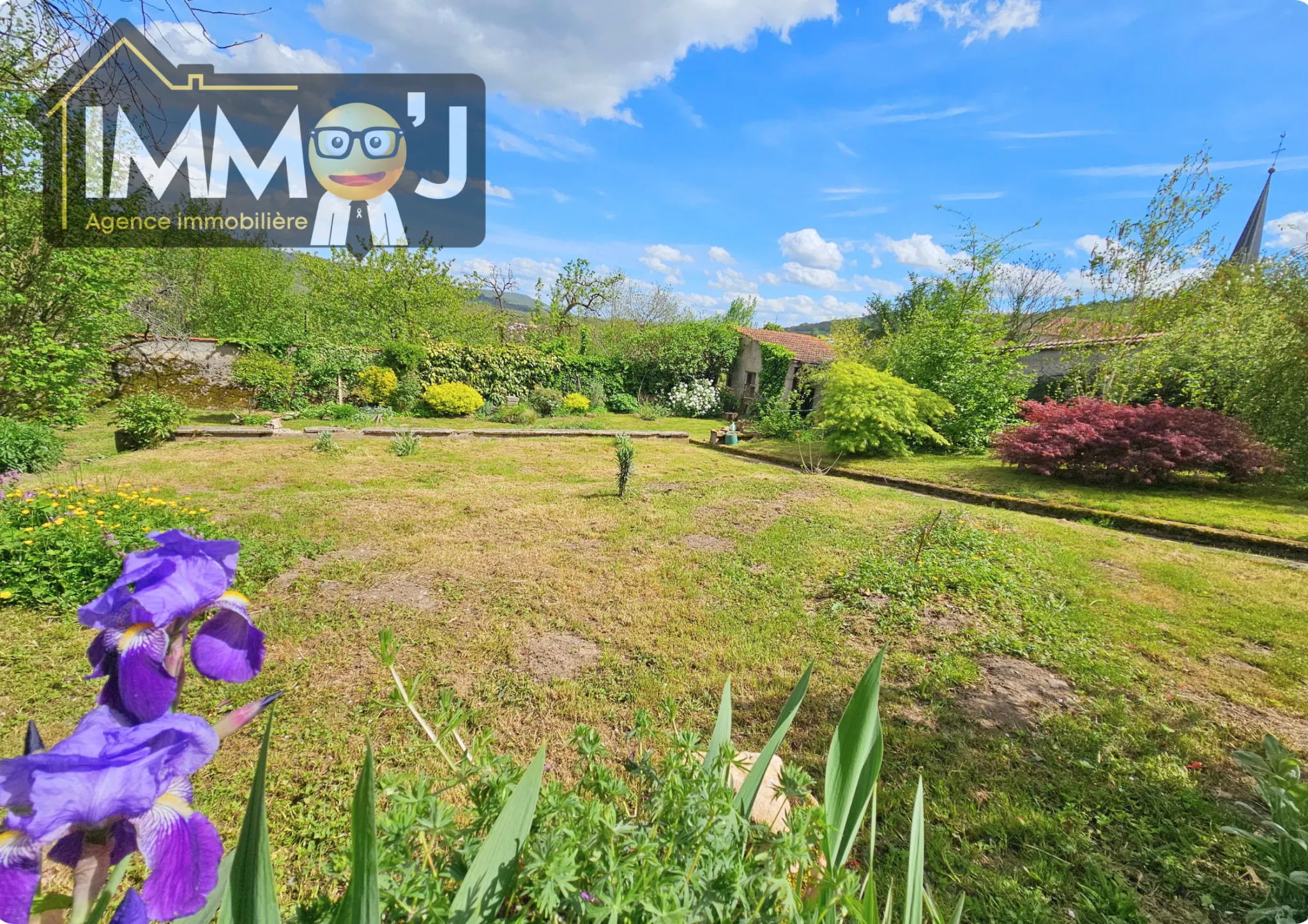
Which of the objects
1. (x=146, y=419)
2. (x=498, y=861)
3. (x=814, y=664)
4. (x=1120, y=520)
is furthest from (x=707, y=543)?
(x=146, y=419)

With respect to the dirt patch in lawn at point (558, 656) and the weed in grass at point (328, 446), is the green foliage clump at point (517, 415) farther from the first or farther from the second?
the dirt patch in lawn at point (558, 656)

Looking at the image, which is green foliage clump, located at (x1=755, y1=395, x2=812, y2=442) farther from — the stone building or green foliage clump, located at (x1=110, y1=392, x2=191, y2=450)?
green foliage clump, located at (x1=110, y1=392, x2=191, y2=450)

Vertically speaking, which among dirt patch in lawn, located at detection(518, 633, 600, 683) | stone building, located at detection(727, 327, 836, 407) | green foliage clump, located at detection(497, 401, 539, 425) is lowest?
dirt patch in lawn, located at detection(518, 633, 600, 683)

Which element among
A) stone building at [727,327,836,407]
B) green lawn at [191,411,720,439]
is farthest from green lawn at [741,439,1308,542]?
stone building at [727,327,836,407]

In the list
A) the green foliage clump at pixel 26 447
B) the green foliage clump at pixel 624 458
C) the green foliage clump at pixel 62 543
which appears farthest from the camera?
the green foliage clump at pixel 624 458

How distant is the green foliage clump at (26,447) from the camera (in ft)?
18.3

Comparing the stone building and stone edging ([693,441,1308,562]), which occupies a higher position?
the stone building

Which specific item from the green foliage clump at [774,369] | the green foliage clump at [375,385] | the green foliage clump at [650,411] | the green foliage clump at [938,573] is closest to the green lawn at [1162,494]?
the green foliage clump at [938,573]

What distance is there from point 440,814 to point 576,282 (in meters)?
21.7

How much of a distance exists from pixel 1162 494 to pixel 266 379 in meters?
17.5

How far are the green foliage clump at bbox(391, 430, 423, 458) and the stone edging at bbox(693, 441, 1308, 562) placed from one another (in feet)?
27.1

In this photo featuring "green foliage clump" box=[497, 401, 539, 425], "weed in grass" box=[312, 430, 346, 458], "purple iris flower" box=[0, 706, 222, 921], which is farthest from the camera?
"green foliage clump" box=[497, 401, 539, 425]

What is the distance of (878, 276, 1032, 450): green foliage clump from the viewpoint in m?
10.8

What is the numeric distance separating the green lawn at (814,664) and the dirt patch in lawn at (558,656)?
0.16 feet
